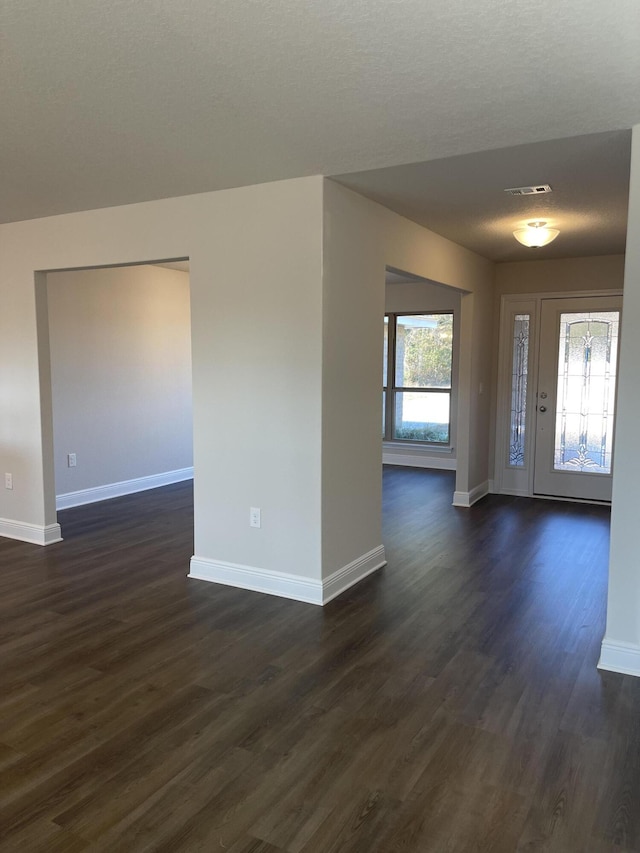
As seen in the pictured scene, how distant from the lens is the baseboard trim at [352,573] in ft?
12.3

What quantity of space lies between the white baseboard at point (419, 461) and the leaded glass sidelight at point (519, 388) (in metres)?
1.53

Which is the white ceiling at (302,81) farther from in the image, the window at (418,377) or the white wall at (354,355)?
the window at (418,377)

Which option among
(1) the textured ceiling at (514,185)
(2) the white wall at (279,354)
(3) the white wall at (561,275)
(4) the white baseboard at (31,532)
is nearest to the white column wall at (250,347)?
(2) the white wall at (279,354)

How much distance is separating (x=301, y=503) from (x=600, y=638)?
1.74 m

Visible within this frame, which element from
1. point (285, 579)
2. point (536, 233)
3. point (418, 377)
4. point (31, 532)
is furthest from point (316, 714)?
point (418, 377)

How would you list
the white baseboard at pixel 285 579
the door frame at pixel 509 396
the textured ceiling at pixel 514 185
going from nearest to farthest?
the textured ceiling at pixel 514 185
the white baseboard at pixel 285 579
the door frame at pixel 509 396

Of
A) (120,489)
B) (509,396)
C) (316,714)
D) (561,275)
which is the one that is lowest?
(316,714)

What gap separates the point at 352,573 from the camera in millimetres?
4008

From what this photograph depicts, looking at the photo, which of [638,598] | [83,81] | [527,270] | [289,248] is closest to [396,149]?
[289,248]

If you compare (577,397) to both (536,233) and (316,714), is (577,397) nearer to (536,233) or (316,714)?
(536,233)

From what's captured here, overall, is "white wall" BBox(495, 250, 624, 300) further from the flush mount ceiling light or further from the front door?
the flush mount ceiling light

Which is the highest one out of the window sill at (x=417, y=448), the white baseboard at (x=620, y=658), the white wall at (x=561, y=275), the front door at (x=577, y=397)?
the white wall at (x=561, y=275)

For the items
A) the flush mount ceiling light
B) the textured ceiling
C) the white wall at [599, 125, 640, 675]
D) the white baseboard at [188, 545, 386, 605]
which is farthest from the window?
the white wall at [599, 125, 640, 675]

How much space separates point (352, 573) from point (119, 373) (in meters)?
3.72
